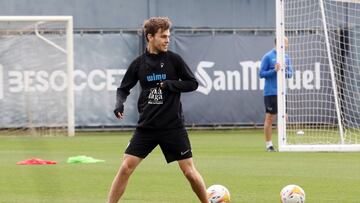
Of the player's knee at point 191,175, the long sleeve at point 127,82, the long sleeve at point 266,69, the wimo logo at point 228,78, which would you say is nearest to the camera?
the player's knee at point 191,175

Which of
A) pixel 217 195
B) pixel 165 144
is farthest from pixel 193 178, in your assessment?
pixel 217 195

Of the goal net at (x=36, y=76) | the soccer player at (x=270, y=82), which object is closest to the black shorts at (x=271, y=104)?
the soccer player at (x=270, y=82)

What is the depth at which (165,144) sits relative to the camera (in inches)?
408

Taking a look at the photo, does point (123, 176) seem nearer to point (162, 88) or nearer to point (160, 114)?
point (160, 114)

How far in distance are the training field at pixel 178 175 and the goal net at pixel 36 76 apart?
3.34 meters

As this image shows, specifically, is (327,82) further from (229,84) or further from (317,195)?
(317,195)

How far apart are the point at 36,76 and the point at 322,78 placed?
26.5 ft

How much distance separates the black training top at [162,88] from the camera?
1034 centimetres

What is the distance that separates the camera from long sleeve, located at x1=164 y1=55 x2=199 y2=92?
33.8ft

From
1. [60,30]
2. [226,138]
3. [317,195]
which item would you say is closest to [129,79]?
[317,195]

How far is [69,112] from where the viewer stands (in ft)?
88.0

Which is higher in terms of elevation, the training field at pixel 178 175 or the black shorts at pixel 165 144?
the black shorts at pixel 165 144

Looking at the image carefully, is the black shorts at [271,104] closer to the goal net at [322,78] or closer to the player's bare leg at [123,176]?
the goal net at [322,78]

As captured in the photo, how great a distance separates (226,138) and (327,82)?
13.3ft
